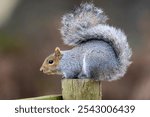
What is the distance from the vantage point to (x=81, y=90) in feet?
13.9

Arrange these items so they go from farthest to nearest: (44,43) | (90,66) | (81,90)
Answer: (44,43)
(90,66)
(81,90)

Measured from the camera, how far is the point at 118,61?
4.42 meters

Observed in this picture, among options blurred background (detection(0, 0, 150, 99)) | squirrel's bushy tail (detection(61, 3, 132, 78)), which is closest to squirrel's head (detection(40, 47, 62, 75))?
squirrel's bushy tail (detection(61, 3, 132, 78))

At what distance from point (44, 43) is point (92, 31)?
476cm

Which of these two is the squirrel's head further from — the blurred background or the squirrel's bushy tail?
the blurred background

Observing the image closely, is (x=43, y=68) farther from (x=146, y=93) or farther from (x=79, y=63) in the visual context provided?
(x=146, y=93)

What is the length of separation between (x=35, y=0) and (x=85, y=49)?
6.38 metres

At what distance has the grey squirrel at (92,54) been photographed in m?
4.41

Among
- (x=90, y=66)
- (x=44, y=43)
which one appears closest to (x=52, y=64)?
(x=90, y=66)

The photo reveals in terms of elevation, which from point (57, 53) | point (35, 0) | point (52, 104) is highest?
point (35, 0)

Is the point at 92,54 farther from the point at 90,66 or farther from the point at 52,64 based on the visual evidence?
the point at 52,64

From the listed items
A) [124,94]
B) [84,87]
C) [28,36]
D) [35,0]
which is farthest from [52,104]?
[35,0]

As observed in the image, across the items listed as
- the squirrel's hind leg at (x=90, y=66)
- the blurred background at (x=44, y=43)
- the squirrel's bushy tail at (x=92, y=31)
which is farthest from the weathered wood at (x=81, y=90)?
the blurred background at (x=44, y=43)

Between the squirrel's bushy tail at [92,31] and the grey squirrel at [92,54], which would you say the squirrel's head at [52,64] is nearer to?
the grey squirrel at [92,54]
